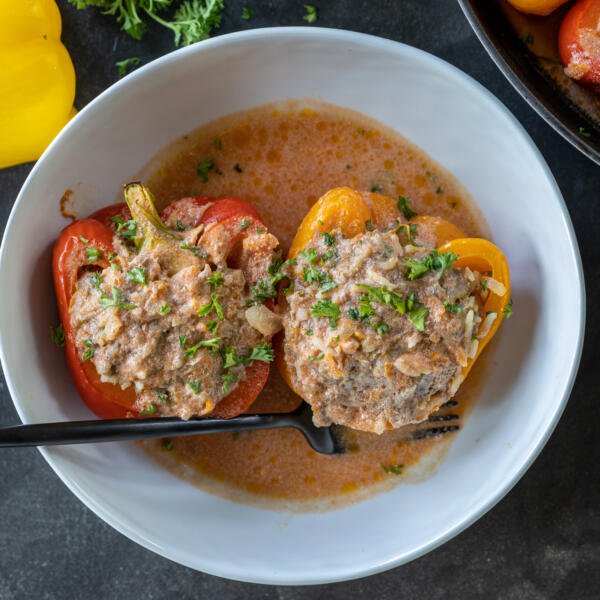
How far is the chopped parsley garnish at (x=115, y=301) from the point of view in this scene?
236 centimetres

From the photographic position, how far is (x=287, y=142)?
2863 millimetres

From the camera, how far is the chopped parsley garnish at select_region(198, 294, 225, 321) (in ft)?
7.73

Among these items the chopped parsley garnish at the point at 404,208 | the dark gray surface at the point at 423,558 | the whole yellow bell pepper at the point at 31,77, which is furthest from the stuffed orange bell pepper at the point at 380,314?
the whole yellow bell pepper at the point at 31,77

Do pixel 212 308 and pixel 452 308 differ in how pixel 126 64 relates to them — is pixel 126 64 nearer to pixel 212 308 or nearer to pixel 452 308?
pixel 212 308

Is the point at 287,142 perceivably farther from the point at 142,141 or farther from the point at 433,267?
the point at 433,267

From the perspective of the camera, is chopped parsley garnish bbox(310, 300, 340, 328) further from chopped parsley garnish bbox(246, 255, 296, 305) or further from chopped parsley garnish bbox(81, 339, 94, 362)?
chopped parsley garnish bbox(81, 339, 94, 362)

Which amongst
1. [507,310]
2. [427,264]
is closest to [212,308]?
[427,264]

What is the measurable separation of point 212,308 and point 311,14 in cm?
118

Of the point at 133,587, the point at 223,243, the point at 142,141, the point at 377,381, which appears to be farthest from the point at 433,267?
the point at 133,587

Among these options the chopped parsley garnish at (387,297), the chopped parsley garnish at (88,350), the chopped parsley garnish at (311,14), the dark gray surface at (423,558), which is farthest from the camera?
the dark gray surface at (423,558)

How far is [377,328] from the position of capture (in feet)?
7.66

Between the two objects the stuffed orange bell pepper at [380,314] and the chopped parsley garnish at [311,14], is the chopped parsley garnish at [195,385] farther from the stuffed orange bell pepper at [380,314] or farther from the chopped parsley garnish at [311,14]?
the chopped parsley garnish at [311,14]

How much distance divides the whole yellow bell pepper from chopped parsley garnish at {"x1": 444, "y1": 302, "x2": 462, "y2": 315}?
5.02 feet

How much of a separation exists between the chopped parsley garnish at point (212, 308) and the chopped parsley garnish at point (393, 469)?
92cm
